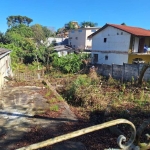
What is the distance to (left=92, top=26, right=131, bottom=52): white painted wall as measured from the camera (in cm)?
2018

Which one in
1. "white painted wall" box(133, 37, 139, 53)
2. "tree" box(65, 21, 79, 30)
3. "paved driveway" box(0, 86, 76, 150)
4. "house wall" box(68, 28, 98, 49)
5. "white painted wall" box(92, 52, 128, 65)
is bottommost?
"paved driveway" box(0, 86, 76, 150)

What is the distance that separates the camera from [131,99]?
9.05 m

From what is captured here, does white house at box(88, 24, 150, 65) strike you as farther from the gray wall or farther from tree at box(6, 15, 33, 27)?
tree at box(6, 15, 33, 27)

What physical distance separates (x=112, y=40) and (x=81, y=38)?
14340 millimetres

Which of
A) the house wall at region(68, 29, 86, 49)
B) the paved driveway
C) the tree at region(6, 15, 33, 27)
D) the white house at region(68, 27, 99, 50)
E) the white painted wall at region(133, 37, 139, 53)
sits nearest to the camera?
the paved driveway

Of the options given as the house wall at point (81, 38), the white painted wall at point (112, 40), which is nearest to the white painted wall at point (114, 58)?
the white painted wall at point (112, 40)

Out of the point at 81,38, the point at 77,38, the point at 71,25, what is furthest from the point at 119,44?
the point at 71,25

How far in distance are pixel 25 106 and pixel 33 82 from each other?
5771mm

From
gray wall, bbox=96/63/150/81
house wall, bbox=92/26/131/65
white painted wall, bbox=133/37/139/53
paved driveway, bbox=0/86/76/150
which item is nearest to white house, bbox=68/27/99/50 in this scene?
house wall, bbox=92/26/131/65

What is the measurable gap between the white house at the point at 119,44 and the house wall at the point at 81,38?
10368 millimetres

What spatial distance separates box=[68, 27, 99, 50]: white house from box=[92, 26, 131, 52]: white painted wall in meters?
9.53

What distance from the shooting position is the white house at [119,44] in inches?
786

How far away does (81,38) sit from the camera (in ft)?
115

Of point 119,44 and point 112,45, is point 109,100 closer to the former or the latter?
point 119,44
